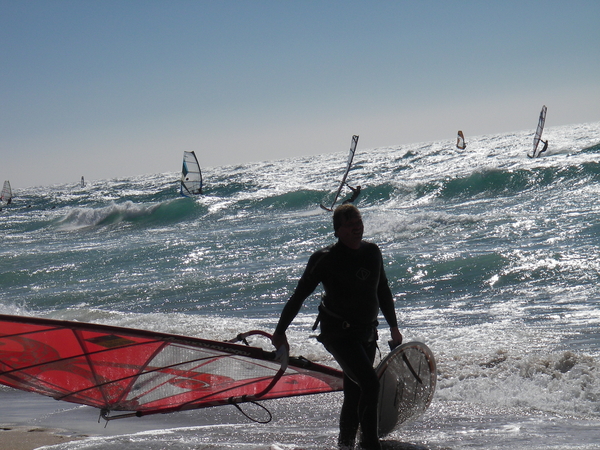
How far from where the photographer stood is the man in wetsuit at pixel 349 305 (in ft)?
8.45

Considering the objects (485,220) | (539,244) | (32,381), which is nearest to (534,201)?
(485,220)

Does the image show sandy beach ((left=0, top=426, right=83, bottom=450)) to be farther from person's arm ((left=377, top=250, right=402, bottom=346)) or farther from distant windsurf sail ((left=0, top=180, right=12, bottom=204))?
distant windsurf sail ((left=0, top=180, right=12, bottom=204))

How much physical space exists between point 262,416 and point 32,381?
139 centimetres

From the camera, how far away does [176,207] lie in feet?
82.4

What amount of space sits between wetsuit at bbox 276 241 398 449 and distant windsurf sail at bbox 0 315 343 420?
26 cm

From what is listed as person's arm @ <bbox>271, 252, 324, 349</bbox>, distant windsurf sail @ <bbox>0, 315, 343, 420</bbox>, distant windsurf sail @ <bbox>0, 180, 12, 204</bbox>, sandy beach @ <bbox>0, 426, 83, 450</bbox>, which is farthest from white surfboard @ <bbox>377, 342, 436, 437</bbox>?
distant windsurf sail @ <bbox>0, 180, 12, 204</bbox>

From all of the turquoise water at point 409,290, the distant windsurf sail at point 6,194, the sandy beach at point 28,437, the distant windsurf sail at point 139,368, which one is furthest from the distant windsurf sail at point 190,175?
the distant windsurf sail at point 139,368

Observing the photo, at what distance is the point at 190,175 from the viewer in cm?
2503

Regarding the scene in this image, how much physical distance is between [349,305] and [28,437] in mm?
2185

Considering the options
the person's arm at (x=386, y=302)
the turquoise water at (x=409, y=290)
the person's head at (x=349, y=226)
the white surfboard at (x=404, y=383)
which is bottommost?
the turquoise water at (x=409, y=290)

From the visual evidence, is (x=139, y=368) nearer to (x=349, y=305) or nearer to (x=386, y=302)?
(x=349, y=305)

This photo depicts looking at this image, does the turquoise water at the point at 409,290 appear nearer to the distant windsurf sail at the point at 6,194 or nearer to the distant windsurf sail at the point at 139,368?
the distant windsurf sail at the point at 139,368

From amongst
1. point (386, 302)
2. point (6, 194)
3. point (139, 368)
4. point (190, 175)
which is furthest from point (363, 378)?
point (6, 194)

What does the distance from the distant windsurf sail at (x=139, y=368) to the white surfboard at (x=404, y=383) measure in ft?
1.04
